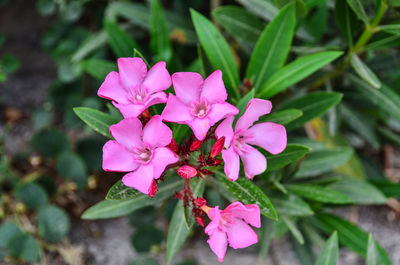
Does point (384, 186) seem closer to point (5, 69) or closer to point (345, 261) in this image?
point (345, 261)

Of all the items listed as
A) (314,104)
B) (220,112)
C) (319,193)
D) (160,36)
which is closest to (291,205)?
(319,193)

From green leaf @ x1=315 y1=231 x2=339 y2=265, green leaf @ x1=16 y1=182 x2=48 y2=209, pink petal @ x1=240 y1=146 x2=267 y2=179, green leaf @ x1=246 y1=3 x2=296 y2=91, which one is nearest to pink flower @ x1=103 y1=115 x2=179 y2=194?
pink petal @ x1=240 y1=146 x2=267 y2=179

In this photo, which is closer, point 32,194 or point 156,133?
point 156,133

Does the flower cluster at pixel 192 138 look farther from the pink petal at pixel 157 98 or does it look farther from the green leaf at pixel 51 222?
the green leaf at pixel 51 222

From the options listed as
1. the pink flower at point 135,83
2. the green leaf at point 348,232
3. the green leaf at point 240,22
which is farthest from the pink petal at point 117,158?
the green leaf at point 348,232

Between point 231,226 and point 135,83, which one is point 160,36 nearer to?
point 135,83

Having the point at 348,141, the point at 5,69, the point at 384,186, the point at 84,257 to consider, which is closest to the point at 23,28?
the point at 5,69

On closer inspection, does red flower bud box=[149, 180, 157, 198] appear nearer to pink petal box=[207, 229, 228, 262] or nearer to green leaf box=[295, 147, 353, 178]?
pink petal box=[207, 229, 228, 262]
